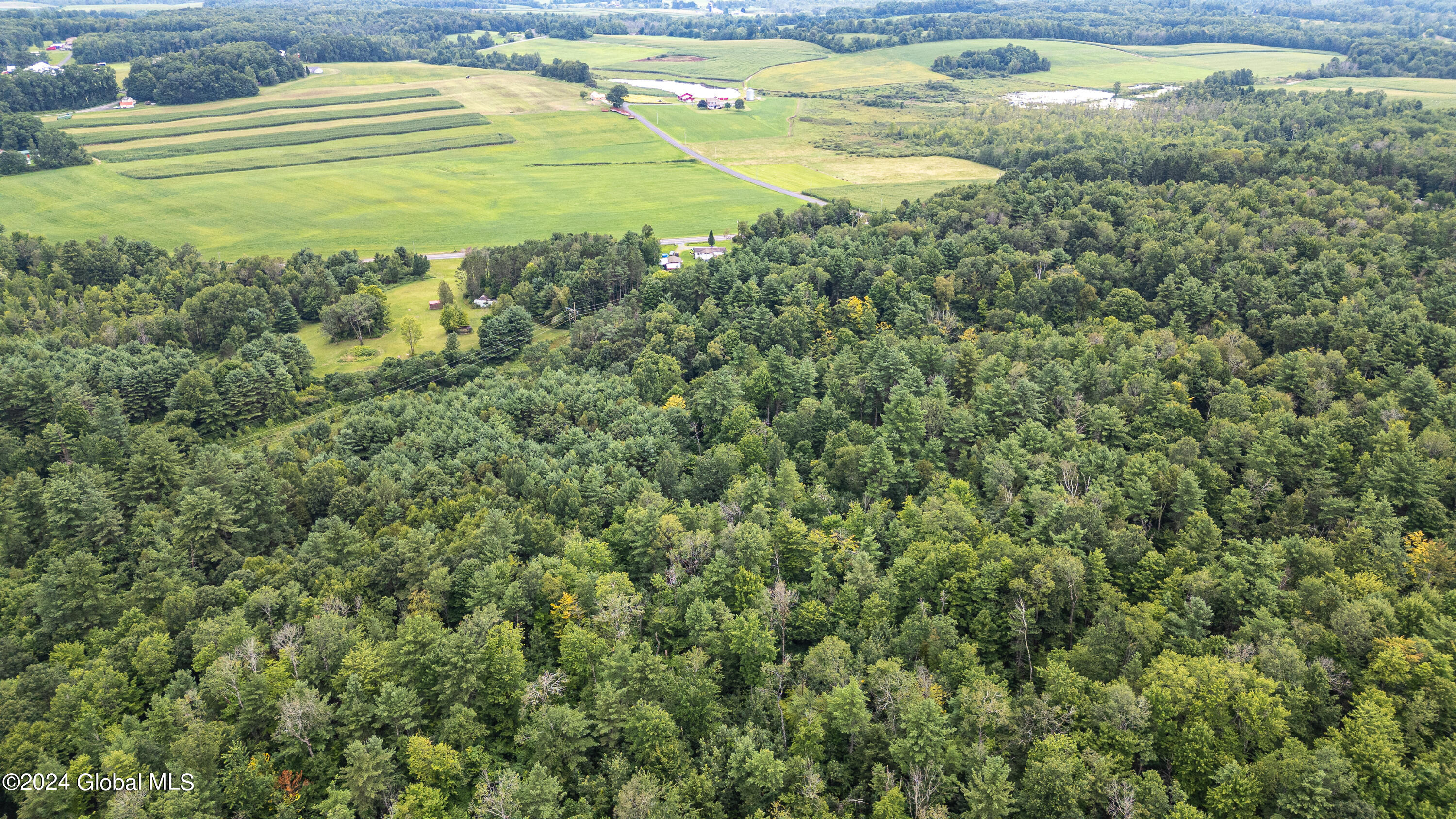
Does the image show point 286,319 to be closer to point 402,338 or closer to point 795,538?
point 402,338

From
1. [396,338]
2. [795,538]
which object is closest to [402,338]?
[396,338]

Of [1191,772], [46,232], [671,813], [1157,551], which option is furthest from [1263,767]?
[46,232]
